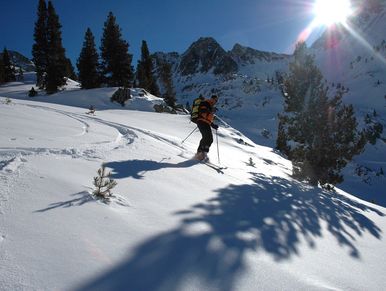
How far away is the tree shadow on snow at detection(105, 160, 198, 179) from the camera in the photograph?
5.69 m

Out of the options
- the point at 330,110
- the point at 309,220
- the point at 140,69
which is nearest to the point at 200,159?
the point at 309,220

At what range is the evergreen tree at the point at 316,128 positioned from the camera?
537 inches

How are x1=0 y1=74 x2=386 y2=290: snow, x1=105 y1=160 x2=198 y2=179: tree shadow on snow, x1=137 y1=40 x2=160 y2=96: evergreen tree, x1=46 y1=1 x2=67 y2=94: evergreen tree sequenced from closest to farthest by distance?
x1=0 y1=74 x2=386 y2=290: snow < x1=105 y1=160 x2=198 y2=179: tree shadow on snow < x1=46 y1=1 x2=67 y2=94: evergreen tree < x1=137 y1=40 x2=160 y2=96: evergreen tree

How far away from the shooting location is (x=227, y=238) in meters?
4.02

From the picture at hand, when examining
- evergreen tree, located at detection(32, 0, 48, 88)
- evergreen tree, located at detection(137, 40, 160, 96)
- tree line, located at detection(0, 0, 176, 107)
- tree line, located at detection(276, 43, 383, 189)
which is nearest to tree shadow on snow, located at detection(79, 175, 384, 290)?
tree line, located at detection(276, 43, 383, 189)

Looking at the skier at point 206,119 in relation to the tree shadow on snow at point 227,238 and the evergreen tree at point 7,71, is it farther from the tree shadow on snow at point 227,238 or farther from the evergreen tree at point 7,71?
the evergreen tree at point 7,71

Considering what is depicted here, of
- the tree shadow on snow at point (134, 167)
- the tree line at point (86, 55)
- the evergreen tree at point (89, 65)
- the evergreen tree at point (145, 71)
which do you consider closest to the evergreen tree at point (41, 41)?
the tree line at point (86, 55)

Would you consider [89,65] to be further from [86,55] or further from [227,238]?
[227,238]

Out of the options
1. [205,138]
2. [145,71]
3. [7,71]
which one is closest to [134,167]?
[205,138]

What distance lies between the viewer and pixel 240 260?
347cm

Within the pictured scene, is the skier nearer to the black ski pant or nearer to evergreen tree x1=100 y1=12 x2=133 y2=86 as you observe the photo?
the black ski pant

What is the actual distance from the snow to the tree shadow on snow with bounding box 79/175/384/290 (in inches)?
0.6

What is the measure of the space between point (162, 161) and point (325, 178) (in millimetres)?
8668

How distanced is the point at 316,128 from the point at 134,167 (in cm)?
1031
